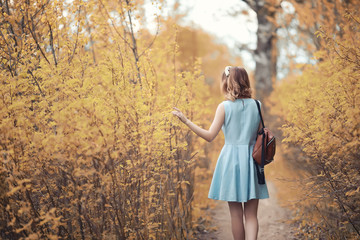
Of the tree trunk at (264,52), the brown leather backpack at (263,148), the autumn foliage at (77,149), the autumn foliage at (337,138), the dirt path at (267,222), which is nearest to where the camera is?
the autumn foliage at (77,149)

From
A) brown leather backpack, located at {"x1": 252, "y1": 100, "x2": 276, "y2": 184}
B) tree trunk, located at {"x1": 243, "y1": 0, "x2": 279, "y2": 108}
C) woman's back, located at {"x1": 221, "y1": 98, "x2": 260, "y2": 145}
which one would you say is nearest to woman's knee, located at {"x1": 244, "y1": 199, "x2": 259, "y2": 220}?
brown leather backpack, located at {"x1": 252, "y1": 100, "x2": 276, "y2": 184}

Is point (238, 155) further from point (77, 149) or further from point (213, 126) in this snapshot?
point (77, 149)

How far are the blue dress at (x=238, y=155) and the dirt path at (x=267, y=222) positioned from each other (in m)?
1.86

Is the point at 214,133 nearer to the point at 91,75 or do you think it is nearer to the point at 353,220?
the point at 91,75

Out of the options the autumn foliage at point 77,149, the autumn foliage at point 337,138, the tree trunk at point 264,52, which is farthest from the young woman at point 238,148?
the tree trunk at point 264,52

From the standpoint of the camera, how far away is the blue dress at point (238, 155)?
8.61ft

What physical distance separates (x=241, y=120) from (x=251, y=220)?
785mm

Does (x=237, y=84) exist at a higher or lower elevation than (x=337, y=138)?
higher

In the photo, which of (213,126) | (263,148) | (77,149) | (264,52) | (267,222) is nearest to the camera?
(77,149)

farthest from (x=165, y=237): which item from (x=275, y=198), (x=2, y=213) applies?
(x=275, y=198)

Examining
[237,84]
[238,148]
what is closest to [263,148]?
[238,148]

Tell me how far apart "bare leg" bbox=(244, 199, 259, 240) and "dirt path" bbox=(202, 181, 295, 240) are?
67.2 inches

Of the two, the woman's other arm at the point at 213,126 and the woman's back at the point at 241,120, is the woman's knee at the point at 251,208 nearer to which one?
the woman's back at the point at 241,120

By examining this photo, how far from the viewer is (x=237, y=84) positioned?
2656 millimetres
